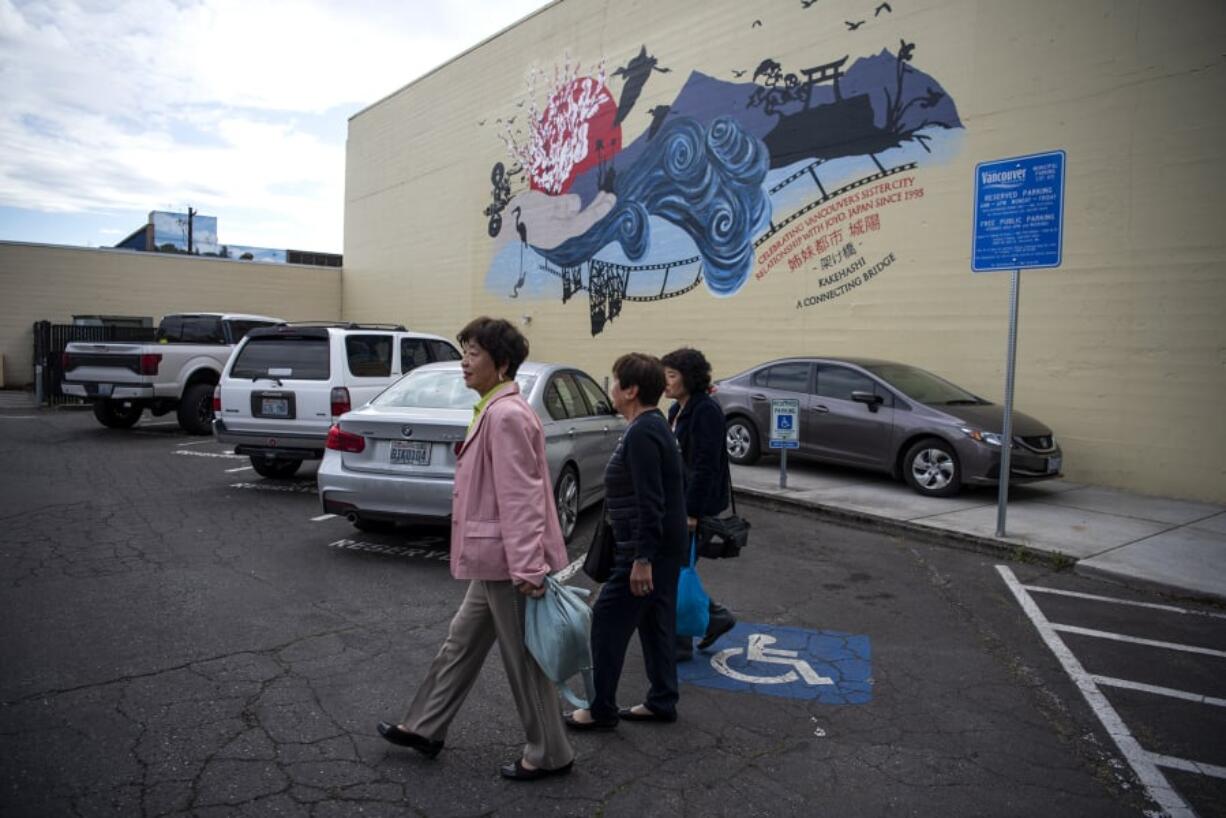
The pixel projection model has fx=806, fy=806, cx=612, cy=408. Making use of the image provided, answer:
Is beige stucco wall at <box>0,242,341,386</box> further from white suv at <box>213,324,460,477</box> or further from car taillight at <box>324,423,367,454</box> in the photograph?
car taillight at <box>324,423,367,454</box>

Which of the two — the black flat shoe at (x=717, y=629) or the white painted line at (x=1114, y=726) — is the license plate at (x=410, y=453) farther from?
the white painted line at (x=1114, y=726)

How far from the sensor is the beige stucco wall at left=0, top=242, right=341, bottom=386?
22438 millimetres

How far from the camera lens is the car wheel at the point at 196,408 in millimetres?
13359

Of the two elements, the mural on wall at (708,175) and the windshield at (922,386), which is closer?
the windshield at (922,386)

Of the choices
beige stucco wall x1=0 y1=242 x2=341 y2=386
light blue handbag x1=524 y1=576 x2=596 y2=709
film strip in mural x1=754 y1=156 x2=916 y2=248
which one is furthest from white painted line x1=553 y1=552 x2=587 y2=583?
beige stucco wall x1=0 y1=242 x2=341 y2=386

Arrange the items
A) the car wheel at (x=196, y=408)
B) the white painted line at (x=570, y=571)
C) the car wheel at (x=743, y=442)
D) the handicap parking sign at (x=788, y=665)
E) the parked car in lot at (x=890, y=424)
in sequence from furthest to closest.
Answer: the car wheel at (x=196, y=408), the car wheel at (x=743, y=442), the parked car in lot at (x=890, y=424), the white painted line at (x=570, y=571), the handicap parking sign at (x=788, y=665)

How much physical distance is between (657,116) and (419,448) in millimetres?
11678

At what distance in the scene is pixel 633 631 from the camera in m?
3.68

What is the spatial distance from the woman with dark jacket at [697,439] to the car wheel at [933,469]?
566 centimetres

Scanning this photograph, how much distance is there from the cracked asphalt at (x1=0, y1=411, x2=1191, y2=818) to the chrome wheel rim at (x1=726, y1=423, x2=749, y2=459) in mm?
4638

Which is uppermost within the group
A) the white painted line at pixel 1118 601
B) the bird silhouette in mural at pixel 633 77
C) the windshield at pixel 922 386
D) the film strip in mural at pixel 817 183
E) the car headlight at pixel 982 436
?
the bird silhouette in mural at pixel 633 77

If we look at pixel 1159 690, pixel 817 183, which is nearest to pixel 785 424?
pixel 1159 690

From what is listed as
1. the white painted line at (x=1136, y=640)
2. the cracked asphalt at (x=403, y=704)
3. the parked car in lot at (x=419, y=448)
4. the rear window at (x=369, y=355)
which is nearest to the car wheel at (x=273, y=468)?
the rear window at (x=369, y=355)

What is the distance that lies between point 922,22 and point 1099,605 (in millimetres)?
9064
